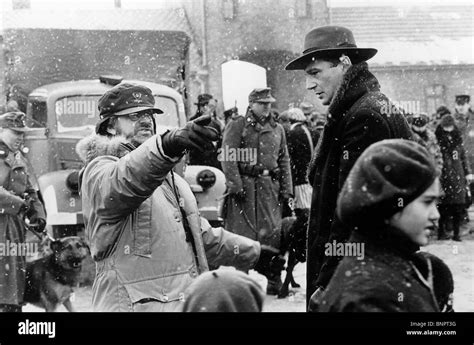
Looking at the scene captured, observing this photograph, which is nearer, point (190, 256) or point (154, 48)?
point (190, 256)

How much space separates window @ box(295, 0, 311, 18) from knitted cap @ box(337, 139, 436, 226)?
50.5ft

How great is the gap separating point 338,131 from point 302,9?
14.7 meters

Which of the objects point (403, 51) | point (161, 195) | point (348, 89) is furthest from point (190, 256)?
point (403, 51)

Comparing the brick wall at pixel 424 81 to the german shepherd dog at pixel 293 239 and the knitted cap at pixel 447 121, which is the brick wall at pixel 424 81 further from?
the german shepherd dog at pixel 293 239

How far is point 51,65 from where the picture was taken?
846cm

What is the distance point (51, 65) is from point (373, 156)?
684 cm

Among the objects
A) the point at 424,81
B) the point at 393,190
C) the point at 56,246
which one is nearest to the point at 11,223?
the point at 56,246

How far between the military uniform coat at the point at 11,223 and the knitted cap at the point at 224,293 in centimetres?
353

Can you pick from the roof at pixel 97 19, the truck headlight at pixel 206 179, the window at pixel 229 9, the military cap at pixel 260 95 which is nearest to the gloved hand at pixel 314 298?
the military cap at pixel 260 95

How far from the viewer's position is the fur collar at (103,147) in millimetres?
3111

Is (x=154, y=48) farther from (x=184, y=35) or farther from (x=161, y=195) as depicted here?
(x=161, y=195)

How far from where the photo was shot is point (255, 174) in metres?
6.81

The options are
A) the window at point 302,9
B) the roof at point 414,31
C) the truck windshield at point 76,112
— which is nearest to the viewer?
the truck windshield at point 76,112
